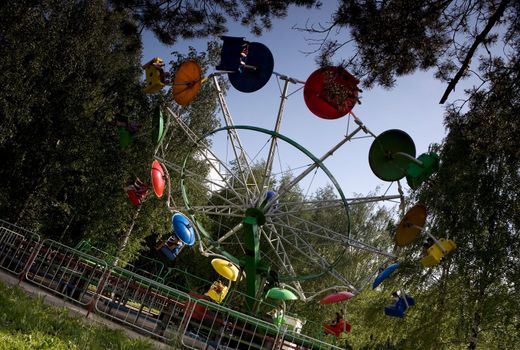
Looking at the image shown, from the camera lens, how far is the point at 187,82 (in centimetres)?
1177

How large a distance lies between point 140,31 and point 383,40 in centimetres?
431

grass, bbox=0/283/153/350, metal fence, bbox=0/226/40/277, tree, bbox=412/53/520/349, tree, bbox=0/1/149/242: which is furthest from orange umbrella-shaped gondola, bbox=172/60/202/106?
tree, bbox=0/1/149/242

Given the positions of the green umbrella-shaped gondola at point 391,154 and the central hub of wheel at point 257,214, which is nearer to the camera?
the green umbrella-shaped gondola at point 391,154

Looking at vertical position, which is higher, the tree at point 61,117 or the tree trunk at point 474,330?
the tree at point 61,117

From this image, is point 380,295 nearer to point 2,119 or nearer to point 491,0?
point 491,0

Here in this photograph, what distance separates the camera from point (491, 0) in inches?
222

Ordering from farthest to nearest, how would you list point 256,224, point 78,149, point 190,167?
point 190,167, point 78,149, point 256,224

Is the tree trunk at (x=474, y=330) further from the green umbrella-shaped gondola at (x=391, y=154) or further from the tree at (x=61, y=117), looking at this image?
the tree at (x=61, y=117)

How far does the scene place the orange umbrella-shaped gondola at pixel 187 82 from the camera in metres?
11.7

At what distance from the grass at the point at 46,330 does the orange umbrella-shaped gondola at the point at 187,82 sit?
6.12 m

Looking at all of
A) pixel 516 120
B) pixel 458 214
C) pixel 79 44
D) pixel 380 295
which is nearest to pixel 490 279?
pixel 458 214

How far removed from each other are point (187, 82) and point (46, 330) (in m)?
7.14

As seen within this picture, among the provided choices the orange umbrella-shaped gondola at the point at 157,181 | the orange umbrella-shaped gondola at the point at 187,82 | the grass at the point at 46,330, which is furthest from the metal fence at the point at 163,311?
the orange umbrella-shaped gondola at the point at 187,82

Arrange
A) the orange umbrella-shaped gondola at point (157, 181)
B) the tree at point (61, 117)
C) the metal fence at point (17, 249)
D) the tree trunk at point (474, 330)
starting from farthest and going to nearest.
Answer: the tree at point (61, 117) < the tree trunk at point (474, 330) < the orange umbrella-shaped gondola at point (157, 181) < the metal fence at point (17, 249)
